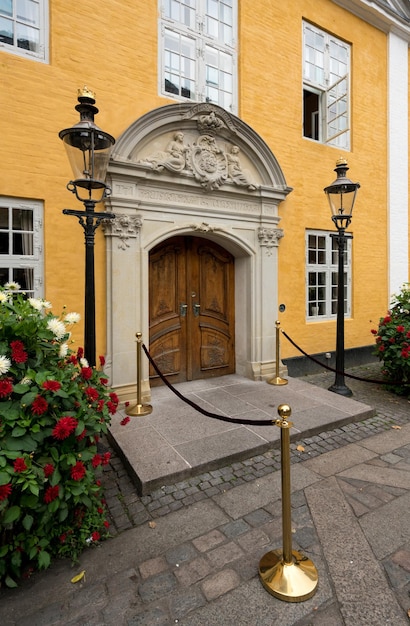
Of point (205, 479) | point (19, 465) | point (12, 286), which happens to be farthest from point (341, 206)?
point (19, 465)

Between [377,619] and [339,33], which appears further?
[339,33]

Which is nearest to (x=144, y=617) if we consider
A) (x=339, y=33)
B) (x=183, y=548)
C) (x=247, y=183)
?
(x=183, y=548)

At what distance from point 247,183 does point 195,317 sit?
2444 millimetres

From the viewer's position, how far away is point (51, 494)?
208cm

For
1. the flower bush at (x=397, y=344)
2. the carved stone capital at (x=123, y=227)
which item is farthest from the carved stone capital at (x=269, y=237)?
the flower bush at (x=397, y=344)

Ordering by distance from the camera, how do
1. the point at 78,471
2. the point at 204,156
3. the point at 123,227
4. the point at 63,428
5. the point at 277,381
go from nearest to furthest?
the point at 63,428, the point at 78,471, the point at 123,227, the point at 204,156, the point at 277,381

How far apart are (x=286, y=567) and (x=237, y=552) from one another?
0.37 metres

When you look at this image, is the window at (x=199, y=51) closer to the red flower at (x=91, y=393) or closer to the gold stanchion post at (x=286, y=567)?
the red flower at (x=91, y=393)

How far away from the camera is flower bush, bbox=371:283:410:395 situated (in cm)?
553

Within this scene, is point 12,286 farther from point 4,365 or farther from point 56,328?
point 4,365

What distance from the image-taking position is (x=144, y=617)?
1.92 m

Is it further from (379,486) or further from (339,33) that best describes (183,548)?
(339,33)

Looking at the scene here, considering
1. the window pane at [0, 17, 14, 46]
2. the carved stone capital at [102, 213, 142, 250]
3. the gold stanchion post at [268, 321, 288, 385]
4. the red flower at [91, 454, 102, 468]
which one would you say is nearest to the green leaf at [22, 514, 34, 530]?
the red flower at [91, 454, 102, 468]

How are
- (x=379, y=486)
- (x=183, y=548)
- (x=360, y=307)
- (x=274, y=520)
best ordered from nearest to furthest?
(x=183, y=548), (x=274, y=520), (x=379, y=486), (x=360, y=307)
